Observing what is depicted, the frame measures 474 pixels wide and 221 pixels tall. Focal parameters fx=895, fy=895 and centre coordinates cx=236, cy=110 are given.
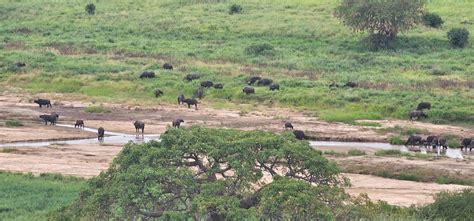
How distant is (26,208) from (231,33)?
43.2 m

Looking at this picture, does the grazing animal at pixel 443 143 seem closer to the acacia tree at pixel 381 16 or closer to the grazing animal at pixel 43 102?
the grazing animal at pixel 43 102

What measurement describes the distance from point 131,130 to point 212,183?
23.8 m

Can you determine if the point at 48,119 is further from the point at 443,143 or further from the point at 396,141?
the point at 443,143

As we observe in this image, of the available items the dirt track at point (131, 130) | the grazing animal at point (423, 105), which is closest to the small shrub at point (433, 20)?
the grazing animal at point (423, 105)

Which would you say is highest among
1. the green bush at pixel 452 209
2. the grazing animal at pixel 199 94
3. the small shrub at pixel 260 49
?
the small shrub at pixel 260 49

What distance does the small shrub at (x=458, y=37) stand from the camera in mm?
56062

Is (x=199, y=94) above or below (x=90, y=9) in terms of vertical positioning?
below

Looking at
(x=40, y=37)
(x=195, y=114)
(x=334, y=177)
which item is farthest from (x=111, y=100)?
(x=334, y=177)

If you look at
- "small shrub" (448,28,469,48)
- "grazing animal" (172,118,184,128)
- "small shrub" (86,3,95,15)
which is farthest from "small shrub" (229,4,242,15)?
"grazing animal" (172,118,184,128)

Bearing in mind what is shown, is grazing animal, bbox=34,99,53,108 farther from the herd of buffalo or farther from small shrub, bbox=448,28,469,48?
small shrub, bbox=448,28,469,48

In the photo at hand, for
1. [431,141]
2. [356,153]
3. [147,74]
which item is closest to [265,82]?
[147,74]

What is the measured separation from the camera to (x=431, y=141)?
34.7 meters

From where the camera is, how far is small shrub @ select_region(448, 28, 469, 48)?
184 feet

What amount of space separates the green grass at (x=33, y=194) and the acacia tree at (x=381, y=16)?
106 feet
